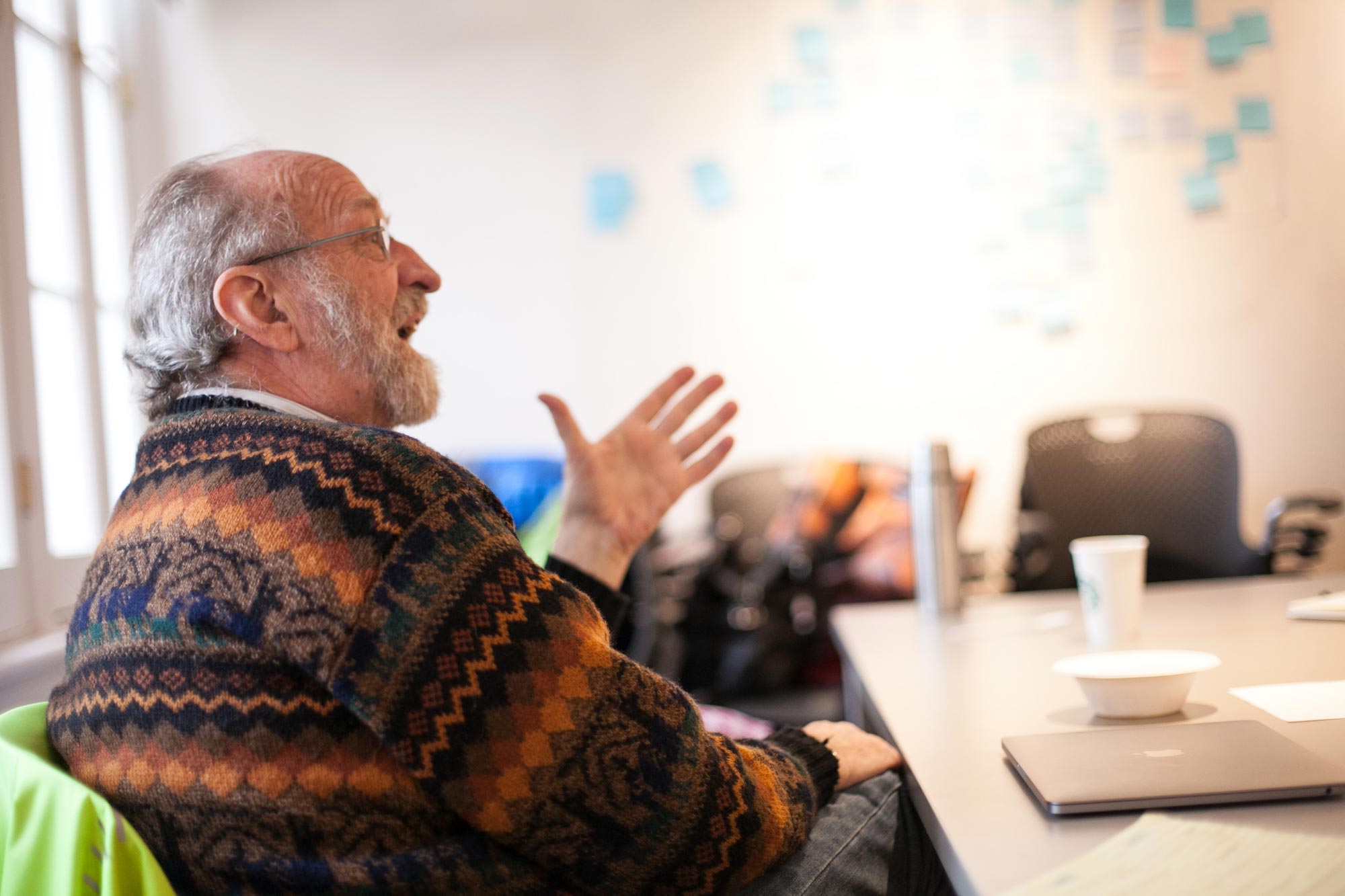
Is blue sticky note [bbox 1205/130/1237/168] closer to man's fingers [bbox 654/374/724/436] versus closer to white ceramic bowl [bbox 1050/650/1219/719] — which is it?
man's fingers [bbox 654/374/724/436]

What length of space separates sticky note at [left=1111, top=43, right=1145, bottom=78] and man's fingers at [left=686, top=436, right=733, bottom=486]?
2.63 m

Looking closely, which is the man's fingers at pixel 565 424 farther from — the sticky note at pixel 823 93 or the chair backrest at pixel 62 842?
the sticky note at pixel 823 93

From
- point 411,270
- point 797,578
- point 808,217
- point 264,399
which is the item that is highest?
point 808,217

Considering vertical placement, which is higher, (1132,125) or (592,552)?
(1132,125)

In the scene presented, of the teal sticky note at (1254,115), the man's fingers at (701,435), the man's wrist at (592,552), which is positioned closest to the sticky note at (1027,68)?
the teal sticky note at (1254,115)

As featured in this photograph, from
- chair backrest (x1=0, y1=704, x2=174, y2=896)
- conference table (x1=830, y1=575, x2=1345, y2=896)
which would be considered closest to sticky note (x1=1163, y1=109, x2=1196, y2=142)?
conference table (x1=830, y1=575, x2=1345, y2=896)

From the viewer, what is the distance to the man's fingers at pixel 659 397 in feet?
5.34

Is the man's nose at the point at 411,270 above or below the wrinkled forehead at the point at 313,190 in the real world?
below

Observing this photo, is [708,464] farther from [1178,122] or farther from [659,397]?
[1178,122]

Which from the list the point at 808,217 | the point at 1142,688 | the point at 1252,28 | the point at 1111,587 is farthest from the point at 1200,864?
the point at 1252,28

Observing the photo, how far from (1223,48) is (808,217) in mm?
1448

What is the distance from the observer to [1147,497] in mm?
2760

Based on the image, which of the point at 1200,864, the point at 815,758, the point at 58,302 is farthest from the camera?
the point at 58,302

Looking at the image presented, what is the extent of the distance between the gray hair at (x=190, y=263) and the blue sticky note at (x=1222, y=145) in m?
3.23
